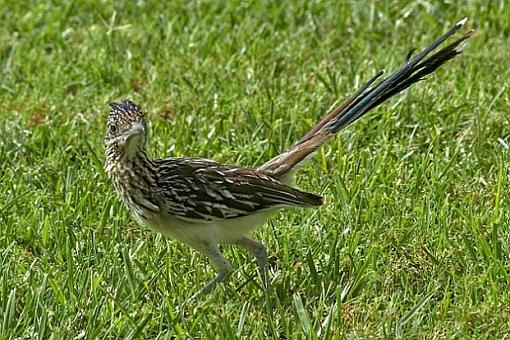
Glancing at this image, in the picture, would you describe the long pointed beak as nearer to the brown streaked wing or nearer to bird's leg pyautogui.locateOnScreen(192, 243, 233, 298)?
the brown streaked wing

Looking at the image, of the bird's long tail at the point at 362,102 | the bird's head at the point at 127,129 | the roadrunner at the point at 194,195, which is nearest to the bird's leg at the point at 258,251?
the roadrunner at the point at 194,195

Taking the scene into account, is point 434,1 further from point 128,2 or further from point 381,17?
point 128,2

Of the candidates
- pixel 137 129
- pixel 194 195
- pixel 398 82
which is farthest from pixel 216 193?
pixel 398 82

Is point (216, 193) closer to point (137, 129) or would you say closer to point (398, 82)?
point (137, 129)

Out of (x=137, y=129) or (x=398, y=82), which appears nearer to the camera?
(x=137, y=129)

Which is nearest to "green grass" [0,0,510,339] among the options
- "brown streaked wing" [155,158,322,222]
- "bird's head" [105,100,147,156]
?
"brown streaked wing" [155,158,322,222]

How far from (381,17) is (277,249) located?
12.3ft

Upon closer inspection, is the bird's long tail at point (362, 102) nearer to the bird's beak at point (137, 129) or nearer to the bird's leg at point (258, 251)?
the bird's leg at point (258, 251)

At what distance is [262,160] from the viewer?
25.3 ft

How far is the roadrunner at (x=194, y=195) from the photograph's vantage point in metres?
6.00

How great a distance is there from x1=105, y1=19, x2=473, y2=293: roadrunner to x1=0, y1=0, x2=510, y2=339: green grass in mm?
231

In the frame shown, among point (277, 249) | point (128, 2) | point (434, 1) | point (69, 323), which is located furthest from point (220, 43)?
point (69, 323)

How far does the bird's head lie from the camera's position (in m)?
5.89

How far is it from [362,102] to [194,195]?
1.09 meters
